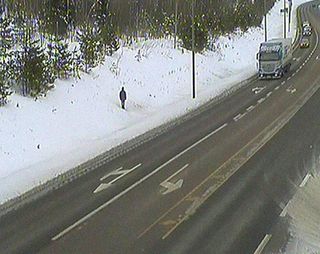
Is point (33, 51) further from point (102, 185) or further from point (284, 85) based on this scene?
point (284, 85)

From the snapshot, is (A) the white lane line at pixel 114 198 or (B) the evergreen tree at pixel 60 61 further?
(B) the evergreen tree at pixel 60 61

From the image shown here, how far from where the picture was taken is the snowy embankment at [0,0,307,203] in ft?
64.4

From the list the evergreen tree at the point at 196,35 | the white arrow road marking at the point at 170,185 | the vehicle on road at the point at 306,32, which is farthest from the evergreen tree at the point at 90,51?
the vehicle on road at the point at 306,32

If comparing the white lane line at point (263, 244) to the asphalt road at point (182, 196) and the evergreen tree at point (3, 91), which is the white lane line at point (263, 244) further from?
the evergreen tree at point (3, 91)

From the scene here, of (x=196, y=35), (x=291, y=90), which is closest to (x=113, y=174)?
(x=291, y=90)

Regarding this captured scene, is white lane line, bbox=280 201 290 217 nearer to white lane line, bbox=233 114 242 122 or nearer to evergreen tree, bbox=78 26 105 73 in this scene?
white lane line, bbox=233 114 242 122

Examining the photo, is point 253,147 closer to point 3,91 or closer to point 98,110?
point 98,110

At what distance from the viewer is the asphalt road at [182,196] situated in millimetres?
12070

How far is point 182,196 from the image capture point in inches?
589

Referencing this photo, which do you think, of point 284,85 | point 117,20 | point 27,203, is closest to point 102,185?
point 27,203

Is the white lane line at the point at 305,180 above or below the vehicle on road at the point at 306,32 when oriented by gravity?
below

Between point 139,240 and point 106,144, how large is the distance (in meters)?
10.4

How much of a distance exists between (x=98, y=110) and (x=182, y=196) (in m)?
13.3

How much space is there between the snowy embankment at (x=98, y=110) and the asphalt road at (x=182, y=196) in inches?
75.9
